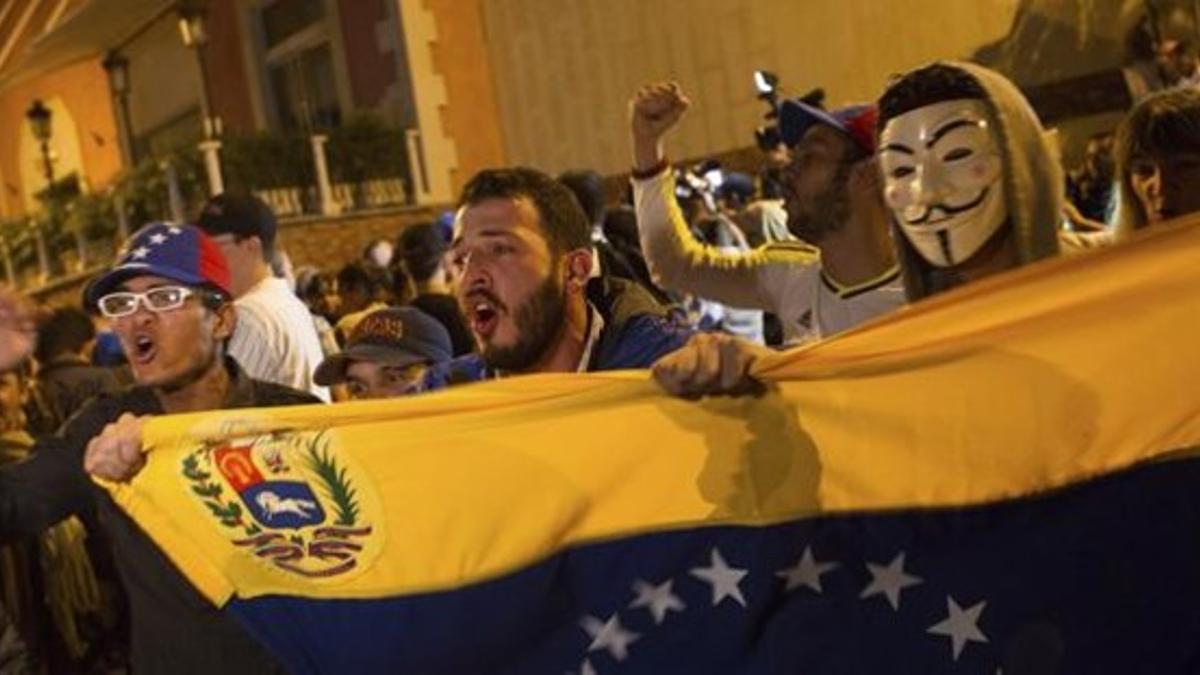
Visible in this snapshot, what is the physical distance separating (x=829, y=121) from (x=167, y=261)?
1496mm

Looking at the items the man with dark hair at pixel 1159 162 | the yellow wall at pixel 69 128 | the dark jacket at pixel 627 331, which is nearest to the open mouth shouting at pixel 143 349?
the dark jacket at pixel 627 331

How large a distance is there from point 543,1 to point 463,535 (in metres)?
14.0

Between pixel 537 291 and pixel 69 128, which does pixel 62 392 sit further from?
pixel 69 128

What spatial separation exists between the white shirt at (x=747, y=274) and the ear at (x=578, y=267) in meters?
0.64

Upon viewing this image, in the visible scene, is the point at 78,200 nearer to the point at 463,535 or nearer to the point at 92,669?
the point at 92,669

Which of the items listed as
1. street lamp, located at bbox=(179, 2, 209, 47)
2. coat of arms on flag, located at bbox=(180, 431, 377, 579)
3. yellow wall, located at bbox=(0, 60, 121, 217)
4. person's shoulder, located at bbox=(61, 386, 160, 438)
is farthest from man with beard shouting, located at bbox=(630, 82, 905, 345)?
yellow wall, located at bbox=(0, 60, 121, 217)

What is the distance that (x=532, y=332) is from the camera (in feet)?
10.3

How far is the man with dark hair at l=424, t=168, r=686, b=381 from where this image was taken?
314 centimetres

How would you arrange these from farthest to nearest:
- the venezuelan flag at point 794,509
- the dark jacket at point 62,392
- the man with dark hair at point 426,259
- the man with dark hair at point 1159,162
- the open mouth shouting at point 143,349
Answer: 1. the dark jacket at point 62,392
2. the man with dark hair at point 426,259
3. the open mouth shouting at point 143,349
4. the man with dark hair at point 1159,162
5. the venezuelan flag at point 794,509

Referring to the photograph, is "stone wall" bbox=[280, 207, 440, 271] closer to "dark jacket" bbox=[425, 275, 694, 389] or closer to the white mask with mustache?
"dark jacket" bbox=[425, 275, 694, 389]

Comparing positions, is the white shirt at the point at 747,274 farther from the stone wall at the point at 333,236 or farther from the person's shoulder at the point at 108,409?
the stone wall at the point at 333,236

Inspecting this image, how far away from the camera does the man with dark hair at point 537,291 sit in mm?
3139

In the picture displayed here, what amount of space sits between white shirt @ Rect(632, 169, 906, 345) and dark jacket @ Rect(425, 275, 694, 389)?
399mm

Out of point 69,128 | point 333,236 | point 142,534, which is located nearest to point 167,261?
point 142,534
